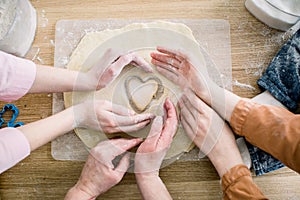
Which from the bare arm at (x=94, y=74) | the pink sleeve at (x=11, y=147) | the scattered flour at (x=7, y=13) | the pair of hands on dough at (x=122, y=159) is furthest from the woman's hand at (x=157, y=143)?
the scattered flour at (x=7, y=13)

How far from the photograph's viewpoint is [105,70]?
857 millimetres

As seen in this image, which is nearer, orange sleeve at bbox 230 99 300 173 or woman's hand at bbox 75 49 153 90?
orange sleeve at bbox 230 99 300 173

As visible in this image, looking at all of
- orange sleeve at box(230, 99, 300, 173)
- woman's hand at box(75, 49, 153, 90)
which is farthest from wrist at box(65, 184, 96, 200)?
orange sleeve at box(230, 99, 300, 173)

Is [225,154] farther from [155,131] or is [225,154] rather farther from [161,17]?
[161,17]

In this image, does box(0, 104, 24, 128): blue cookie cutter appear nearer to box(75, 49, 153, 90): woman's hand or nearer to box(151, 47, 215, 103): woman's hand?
box(75, 49, 153, 90): woman's hand

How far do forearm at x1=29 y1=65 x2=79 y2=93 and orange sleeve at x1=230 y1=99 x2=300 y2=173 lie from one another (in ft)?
1.10

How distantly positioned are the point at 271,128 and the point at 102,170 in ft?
1.12

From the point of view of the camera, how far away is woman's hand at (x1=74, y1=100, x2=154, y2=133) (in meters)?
0.85

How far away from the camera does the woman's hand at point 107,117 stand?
2.80 ft

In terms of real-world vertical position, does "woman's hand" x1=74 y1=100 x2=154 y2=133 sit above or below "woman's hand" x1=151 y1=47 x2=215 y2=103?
below

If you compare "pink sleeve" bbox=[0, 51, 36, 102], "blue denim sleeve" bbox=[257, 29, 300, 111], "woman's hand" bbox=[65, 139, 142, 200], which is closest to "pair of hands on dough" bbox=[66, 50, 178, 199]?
"woman's hand" bbox=[65, 139, 142, 200]

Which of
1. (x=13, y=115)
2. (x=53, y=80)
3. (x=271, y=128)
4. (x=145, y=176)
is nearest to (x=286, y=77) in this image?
(x=271, y=128)

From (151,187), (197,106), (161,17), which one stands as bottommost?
(151,187)

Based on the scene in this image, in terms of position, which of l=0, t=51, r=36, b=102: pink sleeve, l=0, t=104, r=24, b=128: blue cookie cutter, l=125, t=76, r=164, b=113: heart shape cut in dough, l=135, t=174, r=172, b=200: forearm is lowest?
l=135, t=174, r=172, b=200: forearm
